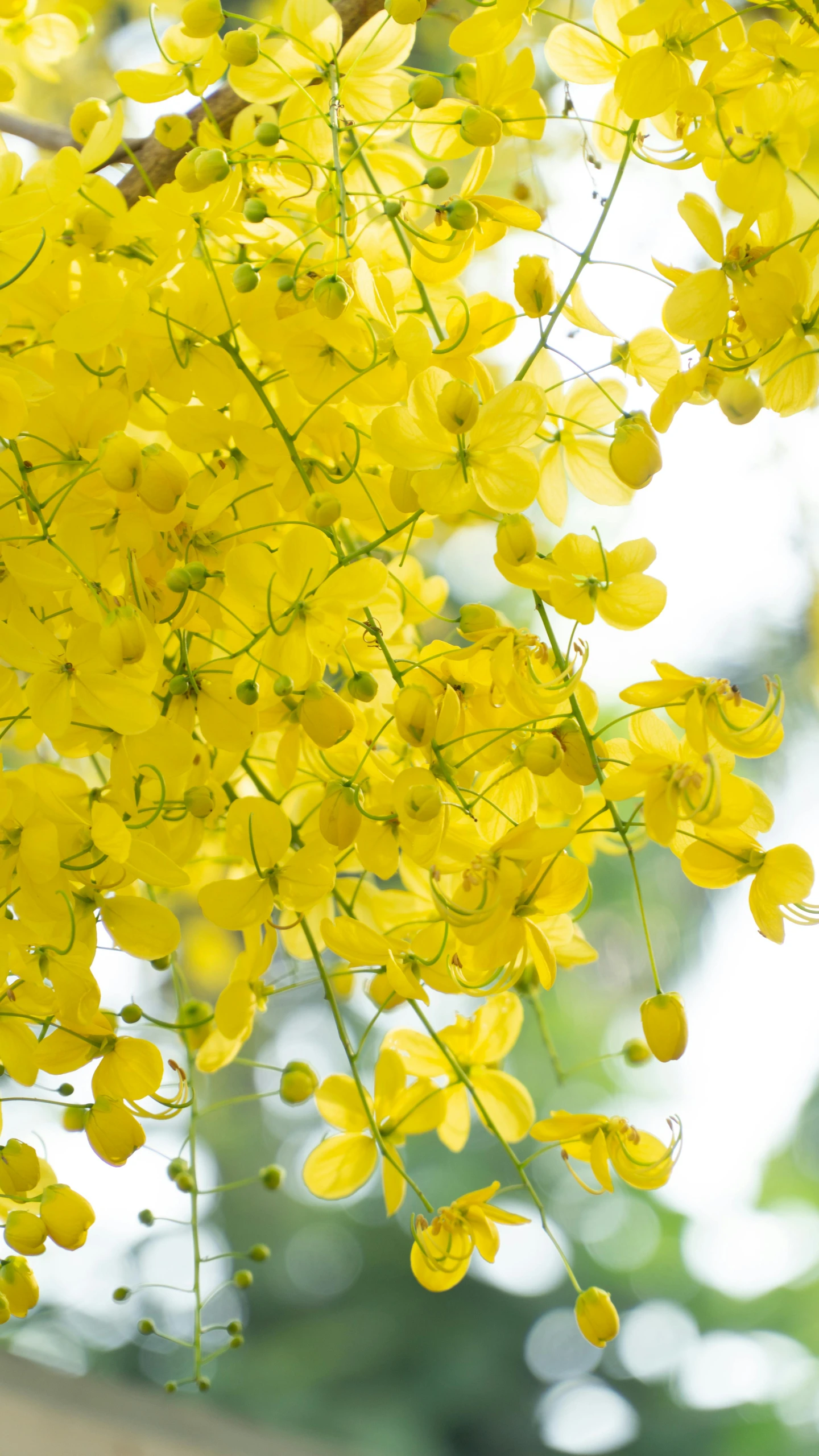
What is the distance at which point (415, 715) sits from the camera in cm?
26

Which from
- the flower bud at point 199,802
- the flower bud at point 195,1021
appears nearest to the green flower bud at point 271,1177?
the flower bud at point 195,1021

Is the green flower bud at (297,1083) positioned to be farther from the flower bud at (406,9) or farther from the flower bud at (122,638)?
the flower bud at (406,9)

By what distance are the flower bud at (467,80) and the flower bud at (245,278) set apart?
0.25 feet

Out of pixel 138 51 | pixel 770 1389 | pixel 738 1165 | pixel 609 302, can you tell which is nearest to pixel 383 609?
pixel 609 302

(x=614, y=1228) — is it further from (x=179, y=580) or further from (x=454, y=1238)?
(x=179, y=580)

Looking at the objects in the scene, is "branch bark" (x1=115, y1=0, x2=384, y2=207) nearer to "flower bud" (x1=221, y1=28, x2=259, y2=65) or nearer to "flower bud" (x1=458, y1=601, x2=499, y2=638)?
"flower bud" (x1=221, y1=28, x2=259, y2=65)

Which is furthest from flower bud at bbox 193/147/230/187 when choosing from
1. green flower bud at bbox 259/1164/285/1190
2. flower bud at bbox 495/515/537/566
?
green flower bud at bbox 259/1164/285/1190

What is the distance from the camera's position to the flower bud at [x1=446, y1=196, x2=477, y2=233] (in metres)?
0.26

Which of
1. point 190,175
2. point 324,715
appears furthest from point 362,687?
point 190,175

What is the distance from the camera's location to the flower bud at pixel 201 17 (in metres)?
0.28

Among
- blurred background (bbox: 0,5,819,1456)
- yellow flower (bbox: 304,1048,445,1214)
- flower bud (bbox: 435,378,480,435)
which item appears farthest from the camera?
blurred background (bbox: 0,5,819,1456)

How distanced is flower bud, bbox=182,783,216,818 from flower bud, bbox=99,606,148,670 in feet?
0.17

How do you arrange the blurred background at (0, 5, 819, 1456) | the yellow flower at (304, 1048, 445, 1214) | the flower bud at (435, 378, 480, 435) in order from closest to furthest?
the flower bud at (435, 378, 480, 435), the yellow flower at (304, 1048, 445, 1214), the blurred background at (0, 5, 819, 1456)

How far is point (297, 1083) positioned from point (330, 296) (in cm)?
23
